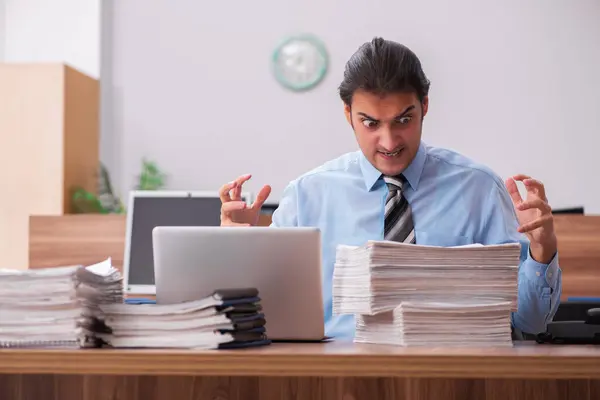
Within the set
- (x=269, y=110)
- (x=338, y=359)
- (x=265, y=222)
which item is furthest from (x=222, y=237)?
(x=269, y=110)

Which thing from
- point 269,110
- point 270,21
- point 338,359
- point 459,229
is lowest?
point 338,359

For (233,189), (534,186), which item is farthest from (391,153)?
(534,186)

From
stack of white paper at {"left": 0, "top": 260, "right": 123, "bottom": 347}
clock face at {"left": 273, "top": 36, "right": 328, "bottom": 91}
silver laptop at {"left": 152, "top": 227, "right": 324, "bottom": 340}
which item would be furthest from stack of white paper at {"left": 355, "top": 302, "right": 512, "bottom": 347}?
clock face at {"left": 273, "top": 36, "right": 328, "bottom": 91}

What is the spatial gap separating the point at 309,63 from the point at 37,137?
6.18ft

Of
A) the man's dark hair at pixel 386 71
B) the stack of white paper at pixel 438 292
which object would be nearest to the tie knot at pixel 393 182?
the man's dark hair at pixel 386 71

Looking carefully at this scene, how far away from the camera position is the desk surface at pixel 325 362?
1442 millimetres

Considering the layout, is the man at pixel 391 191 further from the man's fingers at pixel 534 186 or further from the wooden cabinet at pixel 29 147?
the wooden cabinet at pixel 29 147

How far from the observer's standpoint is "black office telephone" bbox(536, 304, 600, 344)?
74.0 inches

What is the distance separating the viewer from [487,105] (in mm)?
6297

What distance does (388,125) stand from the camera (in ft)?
7.85

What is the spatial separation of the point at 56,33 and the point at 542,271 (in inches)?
198

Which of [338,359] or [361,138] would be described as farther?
[361,138]

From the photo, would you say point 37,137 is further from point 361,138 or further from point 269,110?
point 361,138

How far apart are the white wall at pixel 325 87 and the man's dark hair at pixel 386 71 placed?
3.92 meters
